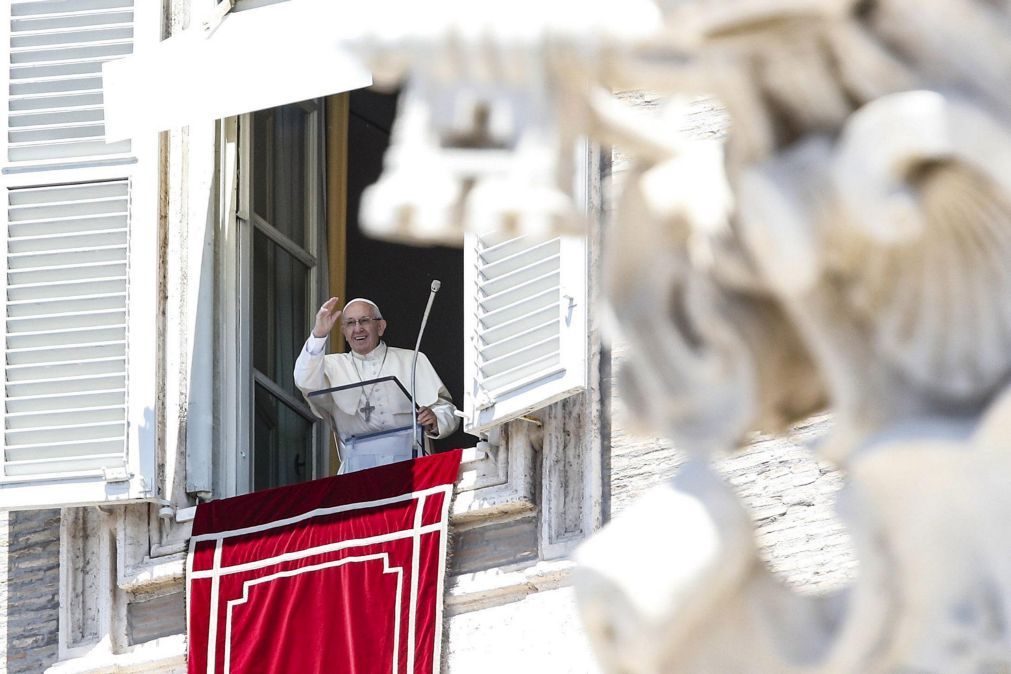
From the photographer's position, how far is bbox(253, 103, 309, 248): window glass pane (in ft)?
31.8

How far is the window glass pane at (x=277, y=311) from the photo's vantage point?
9.53 meters

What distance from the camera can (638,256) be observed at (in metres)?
2.13

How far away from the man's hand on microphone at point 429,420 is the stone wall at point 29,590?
114 centimetres

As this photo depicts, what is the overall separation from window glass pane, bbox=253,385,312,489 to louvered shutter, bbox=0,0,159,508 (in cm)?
74

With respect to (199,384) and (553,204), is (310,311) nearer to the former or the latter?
(199,384)

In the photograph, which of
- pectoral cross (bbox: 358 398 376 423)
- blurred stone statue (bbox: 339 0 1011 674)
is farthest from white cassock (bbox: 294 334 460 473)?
blurred stone statue (bbox: 339 0 1011 674)

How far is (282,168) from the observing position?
32.9 ft

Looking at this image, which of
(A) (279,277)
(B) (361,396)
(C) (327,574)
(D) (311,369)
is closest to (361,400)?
(B) (361,396)

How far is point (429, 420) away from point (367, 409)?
0.35 metres

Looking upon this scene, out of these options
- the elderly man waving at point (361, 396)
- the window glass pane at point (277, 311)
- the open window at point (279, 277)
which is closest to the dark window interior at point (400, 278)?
the open window at point (279, 277)

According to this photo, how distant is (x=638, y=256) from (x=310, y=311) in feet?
26.6

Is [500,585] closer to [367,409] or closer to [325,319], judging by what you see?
[367,409]

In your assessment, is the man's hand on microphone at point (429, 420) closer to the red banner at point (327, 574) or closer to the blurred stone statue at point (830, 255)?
the red banner at point (327, 574)

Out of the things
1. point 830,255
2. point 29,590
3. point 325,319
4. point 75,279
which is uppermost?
point 830,255
